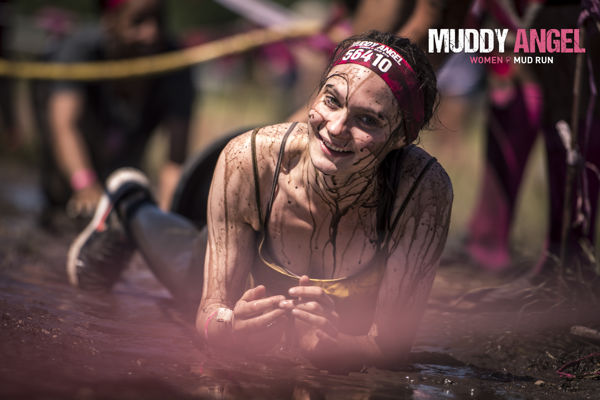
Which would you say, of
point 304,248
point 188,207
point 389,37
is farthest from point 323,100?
point 188,207

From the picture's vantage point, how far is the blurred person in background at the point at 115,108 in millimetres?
5391

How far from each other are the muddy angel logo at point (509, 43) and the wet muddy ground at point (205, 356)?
1.18 meters

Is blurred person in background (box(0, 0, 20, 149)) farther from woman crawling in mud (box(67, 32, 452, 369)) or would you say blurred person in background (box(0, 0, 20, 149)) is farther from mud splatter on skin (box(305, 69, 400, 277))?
mud splatter on skin (box(305, 69, 400, 277))

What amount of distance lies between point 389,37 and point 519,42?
1.45 m

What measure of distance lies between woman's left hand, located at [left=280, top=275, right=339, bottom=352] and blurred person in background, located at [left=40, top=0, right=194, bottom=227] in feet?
9.90

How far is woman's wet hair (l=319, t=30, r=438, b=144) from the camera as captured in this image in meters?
2.54

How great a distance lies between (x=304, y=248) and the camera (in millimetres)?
2789

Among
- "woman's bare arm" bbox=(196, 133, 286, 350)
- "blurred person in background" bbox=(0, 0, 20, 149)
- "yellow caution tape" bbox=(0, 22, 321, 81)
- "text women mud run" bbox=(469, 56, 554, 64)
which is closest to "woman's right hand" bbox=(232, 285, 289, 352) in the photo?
"woman's bare arm" bbox=(196, 133, 286, 350)

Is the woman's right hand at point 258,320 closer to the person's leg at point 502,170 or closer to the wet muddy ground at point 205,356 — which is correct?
the wet muddy ground at point 205,356

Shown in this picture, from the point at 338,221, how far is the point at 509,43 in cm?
175

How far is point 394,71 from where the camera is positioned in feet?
8.11

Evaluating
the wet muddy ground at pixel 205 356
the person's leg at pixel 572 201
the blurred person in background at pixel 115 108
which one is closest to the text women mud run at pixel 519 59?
the person's leg at pixel 572 201

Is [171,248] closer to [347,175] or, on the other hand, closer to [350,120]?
[347,175]

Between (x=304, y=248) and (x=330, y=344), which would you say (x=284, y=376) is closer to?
(x=330, y=344)
